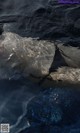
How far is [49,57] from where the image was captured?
706 centimetres

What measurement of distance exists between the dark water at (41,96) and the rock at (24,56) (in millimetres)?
290

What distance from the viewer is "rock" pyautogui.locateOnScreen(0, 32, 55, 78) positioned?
6781 mm

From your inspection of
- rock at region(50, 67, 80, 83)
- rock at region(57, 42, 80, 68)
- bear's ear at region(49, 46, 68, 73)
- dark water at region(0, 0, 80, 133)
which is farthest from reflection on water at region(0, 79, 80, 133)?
rock at region(57, 42, 80, 68)

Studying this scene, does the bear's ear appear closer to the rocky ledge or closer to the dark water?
the rocky ledge

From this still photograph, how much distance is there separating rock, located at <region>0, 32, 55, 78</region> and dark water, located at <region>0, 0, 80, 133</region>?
29 centimetres

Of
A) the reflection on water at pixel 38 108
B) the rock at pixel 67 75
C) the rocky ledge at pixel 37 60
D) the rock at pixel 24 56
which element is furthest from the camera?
the rock at pixel 24 56

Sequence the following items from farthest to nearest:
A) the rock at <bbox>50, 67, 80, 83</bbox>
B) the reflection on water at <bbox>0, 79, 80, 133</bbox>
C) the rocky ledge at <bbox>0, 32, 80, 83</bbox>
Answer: the rocky ledge at <bbox>0, 32, 80, 83</bbox>, the rock at <bbox>50, 67, 80, 83</bbox>, the reflection on water at <bbox>0, 79, 80, 133</bbox>

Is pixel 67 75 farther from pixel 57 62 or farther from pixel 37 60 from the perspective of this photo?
pixel 37 60

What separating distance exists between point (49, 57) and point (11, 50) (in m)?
0.84

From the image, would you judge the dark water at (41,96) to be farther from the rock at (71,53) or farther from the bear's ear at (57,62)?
the bear's ear at (57,62)

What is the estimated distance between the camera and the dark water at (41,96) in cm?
560

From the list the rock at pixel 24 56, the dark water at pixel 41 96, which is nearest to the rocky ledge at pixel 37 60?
the rock at pixel 24 56

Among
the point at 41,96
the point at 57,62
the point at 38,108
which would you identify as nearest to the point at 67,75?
the point at 57,62

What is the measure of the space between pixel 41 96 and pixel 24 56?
1.26 meters
